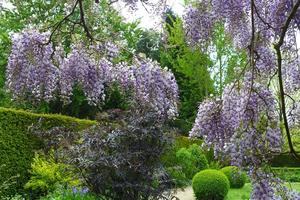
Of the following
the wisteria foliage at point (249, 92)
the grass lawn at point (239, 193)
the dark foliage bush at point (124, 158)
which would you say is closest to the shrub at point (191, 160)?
the grass lawn at point (239, 193)

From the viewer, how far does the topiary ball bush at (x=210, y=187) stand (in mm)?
9750

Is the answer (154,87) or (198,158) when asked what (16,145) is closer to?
(154,87)

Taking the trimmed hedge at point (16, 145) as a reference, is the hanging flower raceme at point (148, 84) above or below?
above

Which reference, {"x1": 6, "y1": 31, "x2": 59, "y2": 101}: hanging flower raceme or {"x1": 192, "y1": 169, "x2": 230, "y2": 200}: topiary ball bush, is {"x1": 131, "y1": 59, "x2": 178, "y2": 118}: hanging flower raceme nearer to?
{"x1": 6, "y1": 31, "x2": 59, "y2": 101}: hanging flower raceme

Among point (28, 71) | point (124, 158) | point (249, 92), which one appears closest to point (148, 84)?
point (124, 158)

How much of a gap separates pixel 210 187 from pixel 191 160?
9.84 feet

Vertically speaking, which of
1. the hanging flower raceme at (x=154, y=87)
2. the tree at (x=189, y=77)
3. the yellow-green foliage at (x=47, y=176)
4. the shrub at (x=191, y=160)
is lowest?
the yellow-green foliage at (x=47, y=176)

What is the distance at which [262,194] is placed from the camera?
9.45 ft

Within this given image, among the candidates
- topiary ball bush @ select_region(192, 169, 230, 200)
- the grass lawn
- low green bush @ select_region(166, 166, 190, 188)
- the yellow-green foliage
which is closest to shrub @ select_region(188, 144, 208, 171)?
the grass lawn

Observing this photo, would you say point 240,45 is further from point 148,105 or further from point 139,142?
point 139,142

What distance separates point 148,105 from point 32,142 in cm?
391

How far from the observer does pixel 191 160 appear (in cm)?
1273

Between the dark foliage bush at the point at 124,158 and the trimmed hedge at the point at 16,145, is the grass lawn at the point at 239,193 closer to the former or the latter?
the dark foliage bush at the point at 124,158

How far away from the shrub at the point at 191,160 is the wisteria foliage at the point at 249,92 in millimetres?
7732
